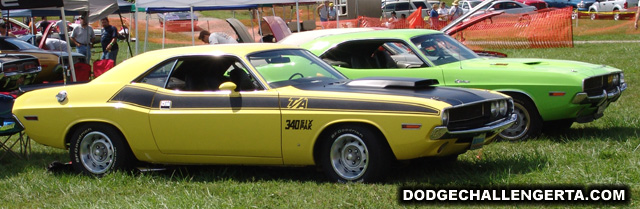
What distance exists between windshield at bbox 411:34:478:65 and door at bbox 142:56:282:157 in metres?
2.67

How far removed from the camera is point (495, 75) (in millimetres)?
8250

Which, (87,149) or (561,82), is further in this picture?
(561,82)

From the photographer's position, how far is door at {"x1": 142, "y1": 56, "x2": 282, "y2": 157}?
21.3 feet

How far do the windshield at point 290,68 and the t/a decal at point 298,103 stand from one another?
0.91ft

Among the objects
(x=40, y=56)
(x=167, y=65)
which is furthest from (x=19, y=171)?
(x=40, y=56)

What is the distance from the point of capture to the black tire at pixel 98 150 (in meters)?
7.10

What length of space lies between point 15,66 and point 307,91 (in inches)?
285

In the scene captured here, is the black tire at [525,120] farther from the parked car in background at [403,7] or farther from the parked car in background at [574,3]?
the parked car in background at [574,3]

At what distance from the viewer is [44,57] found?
1526cm

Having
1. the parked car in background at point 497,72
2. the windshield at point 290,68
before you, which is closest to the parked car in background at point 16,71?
the parked car in background at point 497,72

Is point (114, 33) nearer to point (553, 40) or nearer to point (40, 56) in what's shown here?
point (40, 56)

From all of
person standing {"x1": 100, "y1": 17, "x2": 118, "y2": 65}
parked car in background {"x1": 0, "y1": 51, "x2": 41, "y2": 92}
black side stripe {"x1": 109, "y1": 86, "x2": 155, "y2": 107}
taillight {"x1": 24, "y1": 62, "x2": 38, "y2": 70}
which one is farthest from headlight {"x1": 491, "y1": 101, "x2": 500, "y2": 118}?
person standing {"x1": 100, "y1": 17, "x2": 118, "y2": 65}

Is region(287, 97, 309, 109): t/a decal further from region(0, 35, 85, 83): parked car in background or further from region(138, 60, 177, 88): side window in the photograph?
region(0, 35, 85, 83): parked car in background

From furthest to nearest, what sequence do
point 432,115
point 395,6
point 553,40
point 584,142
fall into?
point 395,6, point 553,40, point 584,142, point 432,115
